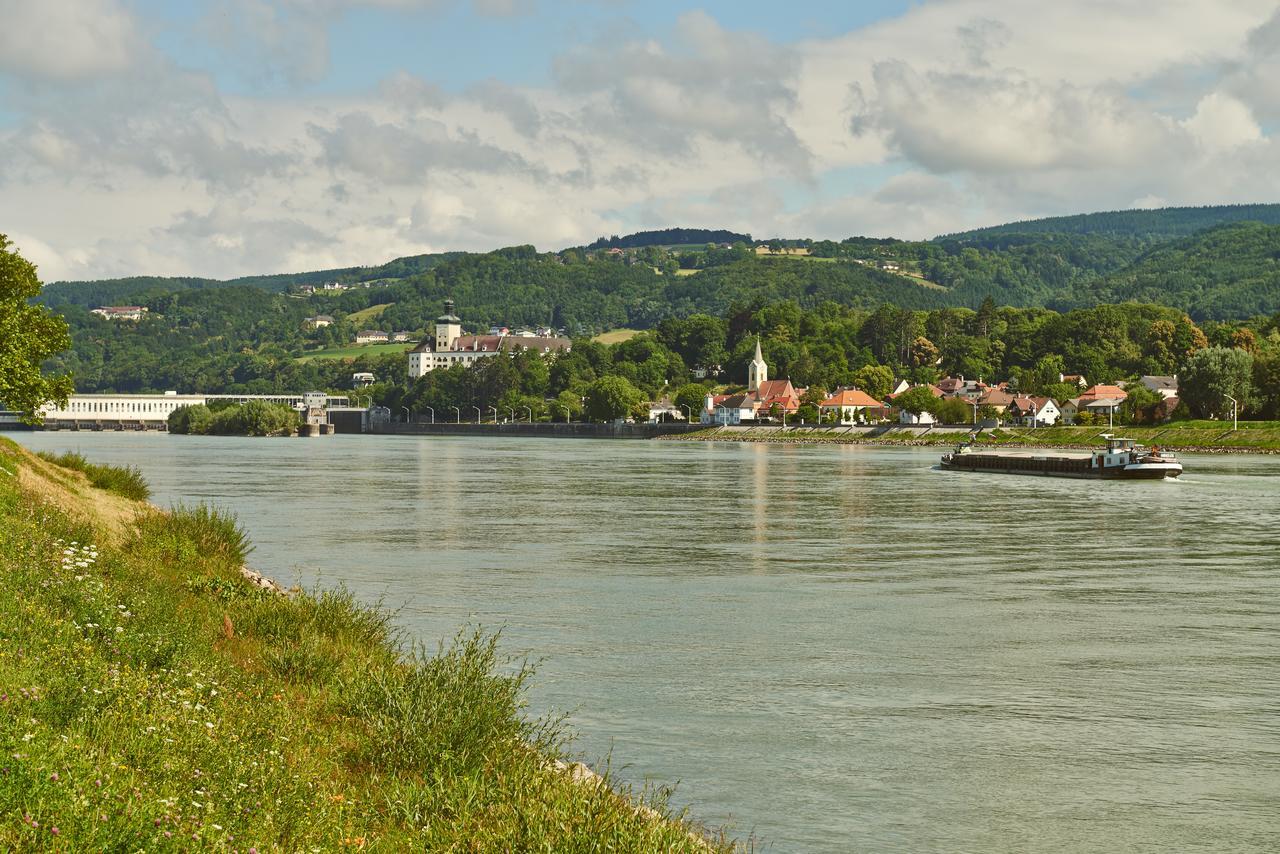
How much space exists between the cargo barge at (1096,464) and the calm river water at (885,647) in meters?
25.7

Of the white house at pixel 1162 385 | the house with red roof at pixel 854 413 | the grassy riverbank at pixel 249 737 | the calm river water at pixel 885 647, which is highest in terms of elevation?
the white house at pixel 1162 385

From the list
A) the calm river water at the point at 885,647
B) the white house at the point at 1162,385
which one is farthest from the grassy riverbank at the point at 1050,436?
the calm river water at the point at 885,647

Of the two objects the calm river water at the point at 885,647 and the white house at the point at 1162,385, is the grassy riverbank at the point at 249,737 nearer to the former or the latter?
the calm river water at the point at 885,647

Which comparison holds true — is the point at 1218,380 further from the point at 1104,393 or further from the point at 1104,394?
the point at 1104,393

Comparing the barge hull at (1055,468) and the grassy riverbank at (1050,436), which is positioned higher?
the grassy riverbank at (1050,436)

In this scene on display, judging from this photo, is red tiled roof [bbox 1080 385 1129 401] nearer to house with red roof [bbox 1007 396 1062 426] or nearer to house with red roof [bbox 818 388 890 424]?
house with red roof [bbox 1007 396 1062 426]

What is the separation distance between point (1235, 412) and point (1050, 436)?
24521mm

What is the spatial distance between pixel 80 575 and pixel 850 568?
21.8m

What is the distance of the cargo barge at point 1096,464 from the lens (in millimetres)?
81125

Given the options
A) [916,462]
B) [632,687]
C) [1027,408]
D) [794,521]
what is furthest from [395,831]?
[1027,408]

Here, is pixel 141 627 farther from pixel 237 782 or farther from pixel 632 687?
pixel 632 687

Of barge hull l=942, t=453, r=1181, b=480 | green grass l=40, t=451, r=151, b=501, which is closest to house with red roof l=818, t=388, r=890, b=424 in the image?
barge hull l=942, t=453, r=1181, b=480

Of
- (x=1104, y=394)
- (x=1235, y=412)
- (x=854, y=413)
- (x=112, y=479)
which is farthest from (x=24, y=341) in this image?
(x=854, y=413)

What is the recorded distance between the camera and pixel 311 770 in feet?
35.6
